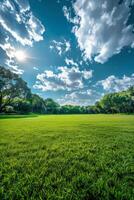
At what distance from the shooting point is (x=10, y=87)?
42719mm

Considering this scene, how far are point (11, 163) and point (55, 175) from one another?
56.1 inches

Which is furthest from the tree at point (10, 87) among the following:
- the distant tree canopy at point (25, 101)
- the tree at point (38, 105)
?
the tree at point (38, 105)

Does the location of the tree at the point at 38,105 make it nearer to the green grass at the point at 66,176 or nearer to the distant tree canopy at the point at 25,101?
the distant tree canopy at the point at 25,101

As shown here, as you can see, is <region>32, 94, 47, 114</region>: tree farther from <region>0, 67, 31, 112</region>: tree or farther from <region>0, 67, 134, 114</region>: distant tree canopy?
<region>0, 67, 31, 112</region>: tree

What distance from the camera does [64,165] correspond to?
3.51 m

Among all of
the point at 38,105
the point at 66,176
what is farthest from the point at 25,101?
the point at 66,176

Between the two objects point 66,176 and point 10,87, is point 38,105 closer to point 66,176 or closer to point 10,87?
point 10,87

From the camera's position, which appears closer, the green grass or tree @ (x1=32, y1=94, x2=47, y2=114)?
the green grass

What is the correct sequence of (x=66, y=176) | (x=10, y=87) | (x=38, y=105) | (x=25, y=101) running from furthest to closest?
(x=38, y=105) → (x=25, y=101) → (x=10, y=87) → (x=66, y=176)

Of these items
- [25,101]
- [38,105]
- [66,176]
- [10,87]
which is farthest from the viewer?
[38,105]

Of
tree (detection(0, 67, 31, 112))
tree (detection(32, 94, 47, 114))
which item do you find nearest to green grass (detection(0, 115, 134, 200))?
tree (detection(0, 67, 31, 112))

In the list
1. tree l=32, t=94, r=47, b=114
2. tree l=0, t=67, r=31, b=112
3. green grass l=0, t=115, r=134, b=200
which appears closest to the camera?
green grass l=0, t=115, r=134, b=200

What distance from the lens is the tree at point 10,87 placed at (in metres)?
41.2

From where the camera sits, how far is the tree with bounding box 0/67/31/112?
135 feet
